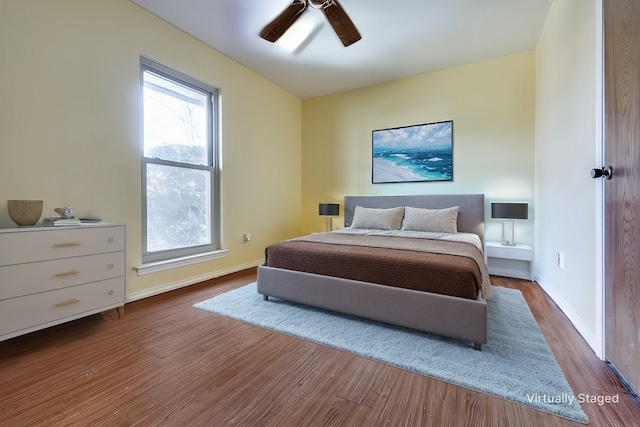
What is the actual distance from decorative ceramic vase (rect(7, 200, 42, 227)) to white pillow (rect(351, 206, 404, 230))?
3086 mm

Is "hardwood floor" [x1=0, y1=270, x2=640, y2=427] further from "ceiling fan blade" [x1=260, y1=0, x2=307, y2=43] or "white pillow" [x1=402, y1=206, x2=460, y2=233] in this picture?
"ceiling fan blade" [x1=260, y1=0, x2=307, y2=43]

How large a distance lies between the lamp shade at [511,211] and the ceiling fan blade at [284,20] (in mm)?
3016

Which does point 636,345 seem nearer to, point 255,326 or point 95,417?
point 255,326

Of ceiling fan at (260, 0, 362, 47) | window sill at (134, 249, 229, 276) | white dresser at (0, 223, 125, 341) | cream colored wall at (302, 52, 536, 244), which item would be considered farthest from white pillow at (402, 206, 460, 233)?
white dresser at (0, 223, 125, 341)

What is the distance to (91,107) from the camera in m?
2.26

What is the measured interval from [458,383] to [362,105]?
401cm

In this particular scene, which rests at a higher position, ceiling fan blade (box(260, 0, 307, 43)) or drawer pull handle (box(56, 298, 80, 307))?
ceiling fan blade (box(260, 0, 307, 43))

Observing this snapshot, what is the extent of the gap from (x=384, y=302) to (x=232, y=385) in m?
1.09

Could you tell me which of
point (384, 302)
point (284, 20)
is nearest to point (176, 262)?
point (384, 302)

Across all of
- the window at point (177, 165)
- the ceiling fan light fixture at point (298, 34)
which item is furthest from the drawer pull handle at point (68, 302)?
the ceiling fan light fixture at point (298, 34)

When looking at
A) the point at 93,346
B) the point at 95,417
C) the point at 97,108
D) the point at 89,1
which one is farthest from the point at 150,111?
the point at 95,417

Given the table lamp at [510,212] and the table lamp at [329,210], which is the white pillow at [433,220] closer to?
the table lamp at [510,212]

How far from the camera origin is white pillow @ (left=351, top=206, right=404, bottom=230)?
3535mm

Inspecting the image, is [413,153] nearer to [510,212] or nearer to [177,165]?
[510,212]
